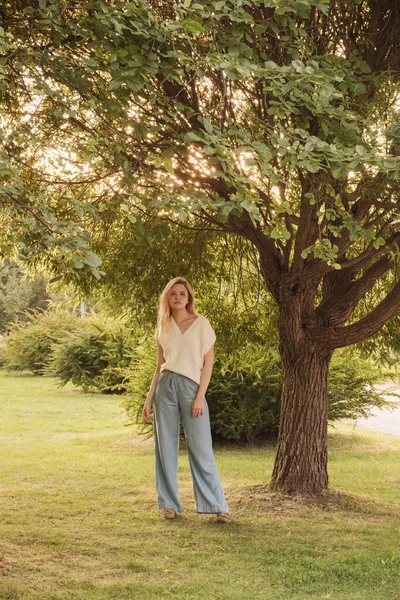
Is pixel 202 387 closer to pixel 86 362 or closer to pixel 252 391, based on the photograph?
pixel 252 391

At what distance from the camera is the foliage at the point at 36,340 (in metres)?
26.4

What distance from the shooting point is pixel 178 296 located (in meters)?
7.01

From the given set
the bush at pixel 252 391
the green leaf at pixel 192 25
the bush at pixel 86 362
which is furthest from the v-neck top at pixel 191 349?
the bush at pixel 86 362

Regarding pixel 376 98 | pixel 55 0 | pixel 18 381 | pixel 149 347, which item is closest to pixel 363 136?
pixel 376 98

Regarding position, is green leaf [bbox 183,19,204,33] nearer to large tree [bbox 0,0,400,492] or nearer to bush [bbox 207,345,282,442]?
large tree [bbox 0,0,400,492]

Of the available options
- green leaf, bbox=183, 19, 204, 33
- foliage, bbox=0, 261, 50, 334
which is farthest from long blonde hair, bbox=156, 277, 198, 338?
foliage, bbox=0, 261, 50, 334

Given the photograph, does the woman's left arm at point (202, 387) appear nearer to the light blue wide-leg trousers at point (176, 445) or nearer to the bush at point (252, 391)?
the light blue wide-leg trousers at point (176, 445)

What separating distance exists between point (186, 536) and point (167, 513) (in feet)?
2.14

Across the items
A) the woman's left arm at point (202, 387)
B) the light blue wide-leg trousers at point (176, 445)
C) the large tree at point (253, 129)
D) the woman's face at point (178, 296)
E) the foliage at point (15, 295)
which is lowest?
the light blue wide-leg trousers at point (176, 445)

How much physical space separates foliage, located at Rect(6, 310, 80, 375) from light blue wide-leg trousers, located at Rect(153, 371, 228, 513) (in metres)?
19.2

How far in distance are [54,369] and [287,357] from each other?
623 inches

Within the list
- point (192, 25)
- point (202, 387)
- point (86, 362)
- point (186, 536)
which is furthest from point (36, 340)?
point (192, 25)

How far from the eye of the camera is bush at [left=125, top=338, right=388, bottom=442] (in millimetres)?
12188

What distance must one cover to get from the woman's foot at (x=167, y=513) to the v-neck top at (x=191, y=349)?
48.8 inches
